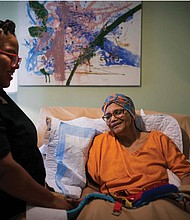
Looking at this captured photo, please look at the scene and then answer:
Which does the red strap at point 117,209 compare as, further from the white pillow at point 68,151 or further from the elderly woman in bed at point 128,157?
the white pillow at point 68,151

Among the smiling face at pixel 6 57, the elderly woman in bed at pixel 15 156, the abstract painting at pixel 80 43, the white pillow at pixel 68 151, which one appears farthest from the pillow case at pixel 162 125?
the smiling face at pixel 6 57

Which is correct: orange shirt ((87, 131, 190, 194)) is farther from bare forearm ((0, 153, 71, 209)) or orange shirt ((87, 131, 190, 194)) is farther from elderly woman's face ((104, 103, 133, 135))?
bare forearm ((0, 153, 71, 209))

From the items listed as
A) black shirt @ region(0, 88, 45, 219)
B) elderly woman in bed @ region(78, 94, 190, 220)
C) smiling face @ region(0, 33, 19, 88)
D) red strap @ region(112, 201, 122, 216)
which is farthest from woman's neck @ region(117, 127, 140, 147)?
smiling face @ region(0, 33, 19, 88)

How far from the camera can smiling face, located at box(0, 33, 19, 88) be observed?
2.95ft

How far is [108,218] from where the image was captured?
94cm

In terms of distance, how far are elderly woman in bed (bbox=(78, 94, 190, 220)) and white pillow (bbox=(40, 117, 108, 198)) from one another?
73 millimetres

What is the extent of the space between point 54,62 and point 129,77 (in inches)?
28.1

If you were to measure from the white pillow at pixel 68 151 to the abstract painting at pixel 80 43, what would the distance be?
0.60 meters

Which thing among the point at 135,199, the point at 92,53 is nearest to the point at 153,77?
the point at 92,53

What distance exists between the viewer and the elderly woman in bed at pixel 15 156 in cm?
78

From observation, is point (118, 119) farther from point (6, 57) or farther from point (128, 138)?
point (6, 57)

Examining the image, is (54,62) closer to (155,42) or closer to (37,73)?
(37,73)

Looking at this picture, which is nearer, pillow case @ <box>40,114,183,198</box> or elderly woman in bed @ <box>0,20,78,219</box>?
elderly woman in bed @ <box>0,20,78,219</box>

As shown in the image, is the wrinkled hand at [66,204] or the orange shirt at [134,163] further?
the orange shirt at [134,163]
